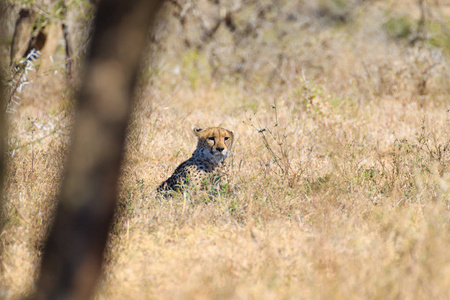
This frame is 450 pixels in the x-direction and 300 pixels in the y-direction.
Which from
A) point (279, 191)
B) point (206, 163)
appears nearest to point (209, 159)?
point (206, 163)

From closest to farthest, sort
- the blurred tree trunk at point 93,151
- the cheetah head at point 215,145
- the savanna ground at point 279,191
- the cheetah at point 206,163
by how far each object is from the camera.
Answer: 1. the blurred tree trunk at point 93,151
2. the savanna ground at point 279,191
3. the cheetah at point 206,163
4. the cheetah head at point 215,145

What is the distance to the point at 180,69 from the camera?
34.5 ft

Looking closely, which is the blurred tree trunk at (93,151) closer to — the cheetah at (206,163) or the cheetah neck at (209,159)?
the cheetah at (206,163)

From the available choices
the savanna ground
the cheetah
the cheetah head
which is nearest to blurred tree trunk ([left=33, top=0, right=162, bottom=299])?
the savanna ground

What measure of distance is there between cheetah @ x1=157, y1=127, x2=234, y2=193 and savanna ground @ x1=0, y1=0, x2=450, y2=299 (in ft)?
0.58

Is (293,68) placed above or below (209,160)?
above

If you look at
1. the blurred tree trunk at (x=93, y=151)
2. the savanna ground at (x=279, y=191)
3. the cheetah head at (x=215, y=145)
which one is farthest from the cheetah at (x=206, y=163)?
the blurred tree trunk at (x=93, y=151)

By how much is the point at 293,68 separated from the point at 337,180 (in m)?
6.28

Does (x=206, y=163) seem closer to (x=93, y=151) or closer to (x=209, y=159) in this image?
(x=209, y=159)

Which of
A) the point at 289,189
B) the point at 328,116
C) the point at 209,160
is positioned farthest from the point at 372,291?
the point at 328,116

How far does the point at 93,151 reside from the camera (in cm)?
203

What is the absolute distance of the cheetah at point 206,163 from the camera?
14.7 feet

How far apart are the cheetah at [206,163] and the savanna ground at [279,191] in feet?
0.58

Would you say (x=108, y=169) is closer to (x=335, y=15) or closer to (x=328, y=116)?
(x=328, y=116)
